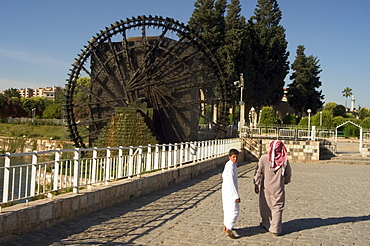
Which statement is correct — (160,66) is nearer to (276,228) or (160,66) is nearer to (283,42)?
(276,228)

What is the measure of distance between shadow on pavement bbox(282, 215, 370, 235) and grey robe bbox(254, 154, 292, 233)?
283mm

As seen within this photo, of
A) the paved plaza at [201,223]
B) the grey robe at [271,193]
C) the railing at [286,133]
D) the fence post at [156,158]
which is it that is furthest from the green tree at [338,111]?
the grey robe at [271,193]

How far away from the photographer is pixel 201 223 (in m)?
6.34

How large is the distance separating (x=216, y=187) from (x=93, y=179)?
4.09 metres

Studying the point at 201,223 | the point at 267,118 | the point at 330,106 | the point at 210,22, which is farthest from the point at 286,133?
the point at 330,106

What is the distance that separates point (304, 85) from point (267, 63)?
12.7 meters

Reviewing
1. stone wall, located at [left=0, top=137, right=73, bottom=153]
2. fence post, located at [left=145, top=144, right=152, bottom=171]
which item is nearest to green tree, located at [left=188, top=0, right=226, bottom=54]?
stone wall, located at [left=0, top=137, right=73, bottom=153]

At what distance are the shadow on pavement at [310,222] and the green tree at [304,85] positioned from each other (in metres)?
47.2

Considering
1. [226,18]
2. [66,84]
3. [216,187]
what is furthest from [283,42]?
[216,187]

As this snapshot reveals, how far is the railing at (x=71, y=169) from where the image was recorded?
536 cm

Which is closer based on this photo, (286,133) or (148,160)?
(148,160)

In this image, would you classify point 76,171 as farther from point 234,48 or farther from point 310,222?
point 234,48

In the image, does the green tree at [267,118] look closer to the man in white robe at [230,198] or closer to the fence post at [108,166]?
the fence post at [108,166]

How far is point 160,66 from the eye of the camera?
74.0 feet
